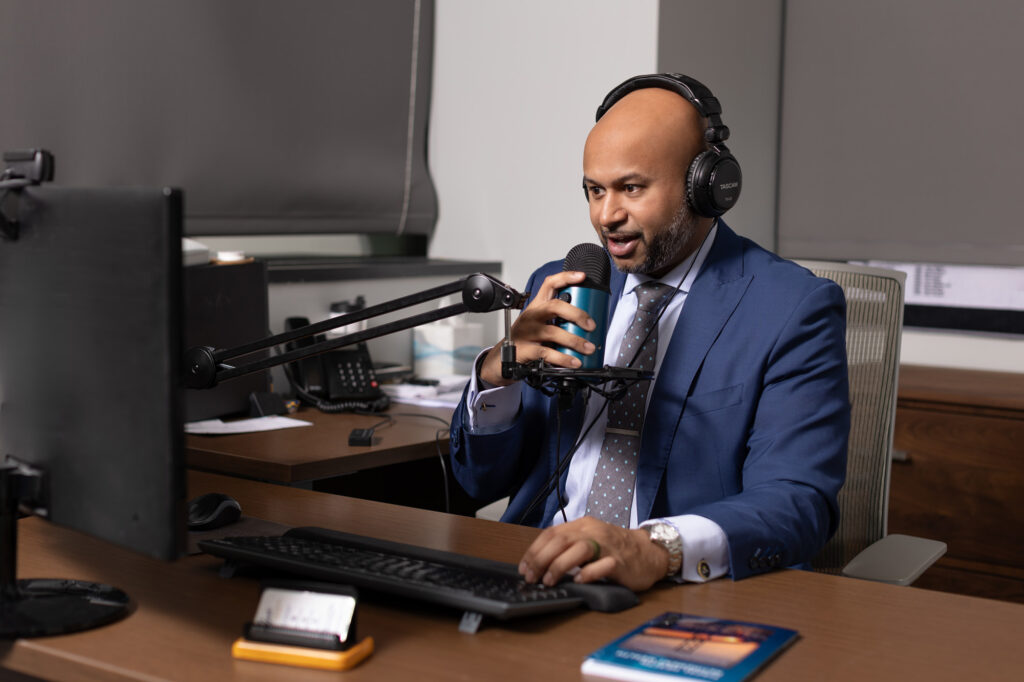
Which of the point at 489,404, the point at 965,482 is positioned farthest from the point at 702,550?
the point at 965,482

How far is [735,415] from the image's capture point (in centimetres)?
163

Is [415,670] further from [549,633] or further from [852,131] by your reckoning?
[852,131]

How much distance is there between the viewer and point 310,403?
104 inches

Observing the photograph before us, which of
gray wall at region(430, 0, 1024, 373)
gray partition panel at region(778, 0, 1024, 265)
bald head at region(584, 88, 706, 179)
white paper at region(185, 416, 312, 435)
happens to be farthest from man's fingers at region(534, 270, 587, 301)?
gray partition panel at region(778, 0, 1024, 265)

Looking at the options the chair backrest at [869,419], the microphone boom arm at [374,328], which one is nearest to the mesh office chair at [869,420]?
the chair backrest at [869,419]

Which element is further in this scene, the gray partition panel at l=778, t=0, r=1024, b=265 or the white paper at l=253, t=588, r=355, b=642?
the gray partition panel at l=778, t=0, r=1024, b=265

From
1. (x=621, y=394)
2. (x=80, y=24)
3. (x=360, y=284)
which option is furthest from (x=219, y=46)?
(x=621, y=394)

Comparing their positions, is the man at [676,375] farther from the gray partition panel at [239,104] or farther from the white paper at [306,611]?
the gray partition panel at [239,104]

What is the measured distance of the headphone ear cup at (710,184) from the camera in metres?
1.67

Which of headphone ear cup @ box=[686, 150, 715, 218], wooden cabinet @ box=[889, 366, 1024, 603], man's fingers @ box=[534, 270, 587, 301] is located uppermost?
headphone ear cup @ box=[686, 150, 715, 218]

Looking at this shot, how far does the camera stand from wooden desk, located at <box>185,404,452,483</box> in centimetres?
200

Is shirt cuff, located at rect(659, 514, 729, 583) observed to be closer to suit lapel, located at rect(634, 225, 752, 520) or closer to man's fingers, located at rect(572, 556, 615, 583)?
man's fingers, located at rect(572, 556, 615, 583)

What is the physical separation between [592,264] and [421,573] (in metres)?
0.52

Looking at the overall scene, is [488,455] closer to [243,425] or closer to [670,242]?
[670,242]
